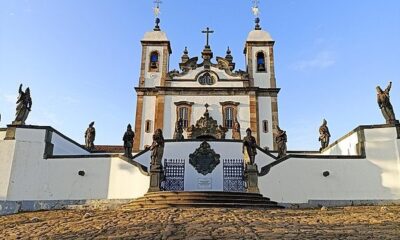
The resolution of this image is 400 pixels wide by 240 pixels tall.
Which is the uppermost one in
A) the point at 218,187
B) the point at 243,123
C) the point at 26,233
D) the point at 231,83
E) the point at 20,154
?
the point at 231,83

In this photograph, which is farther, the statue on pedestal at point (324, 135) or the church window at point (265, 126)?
the church window at point (265, 126)

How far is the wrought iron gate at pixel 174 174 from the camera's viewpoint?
16.3m

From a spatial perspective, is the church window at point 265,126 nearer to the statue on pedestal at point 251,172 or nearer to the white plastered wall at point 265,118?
the white plastered wall at point 265,118

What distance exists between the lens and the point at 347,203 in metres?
15.0

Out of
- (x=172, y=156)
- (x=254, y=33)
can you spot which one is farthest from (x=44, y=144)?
(x=254, y=33)

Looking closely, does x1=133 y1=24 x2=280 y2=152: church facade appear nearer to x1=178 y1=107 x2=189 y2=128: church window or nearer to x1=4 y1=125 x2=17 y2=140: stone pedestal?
x1=178 y1=107 x2=189 y2=128: church window

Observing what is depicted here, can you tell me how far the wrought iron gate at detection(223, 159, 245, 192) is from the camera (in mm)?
16297

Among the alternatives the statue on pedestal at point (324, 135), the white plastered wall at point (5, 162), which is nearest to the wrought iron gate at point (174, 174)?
the white plastered wall at point (5, 162)

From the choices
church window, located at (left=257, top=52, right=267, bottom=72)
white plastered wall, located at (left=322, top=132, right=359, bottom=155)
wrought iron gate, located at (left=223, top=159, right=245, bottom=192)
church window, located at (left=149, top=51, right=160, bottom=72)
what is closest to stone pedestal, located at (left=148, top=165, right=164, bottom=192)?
wrought iron gate, located at (left=223, top=159, right=245, bottom=192)

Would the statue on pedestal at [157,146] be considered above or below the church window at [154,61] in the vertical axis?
below

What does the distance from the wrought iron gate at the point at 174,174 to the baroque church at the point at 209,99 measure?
10.0 m

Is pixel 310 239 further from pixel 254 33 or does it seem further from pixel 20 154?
pixel 254 33

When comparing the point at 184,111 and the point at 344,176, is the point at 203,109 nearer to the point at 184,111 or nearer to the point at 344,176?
the point at 184,111

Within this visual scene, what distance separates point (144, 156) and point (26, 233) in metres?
10.7
